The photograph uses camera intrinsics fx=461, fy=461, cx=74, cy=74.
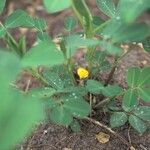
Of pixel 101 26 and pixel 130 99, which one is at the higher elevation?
pixel 101 26

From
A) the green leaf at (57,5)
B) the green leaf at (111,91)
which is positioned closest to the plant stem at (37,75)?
the green leaf at (111,91)

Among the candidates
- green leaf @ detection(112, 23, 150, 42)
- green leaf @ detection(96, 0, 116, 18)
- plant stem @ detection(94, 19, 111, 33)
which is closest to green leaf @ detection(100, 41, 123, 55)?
green leaf @ detection(112, 23, 150, 42)

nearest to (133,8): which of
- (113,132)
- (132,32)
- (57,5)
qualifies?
(132,32)

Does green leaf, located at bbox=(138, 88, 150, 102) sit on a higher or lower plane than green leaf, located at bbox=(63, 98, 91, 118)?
higher

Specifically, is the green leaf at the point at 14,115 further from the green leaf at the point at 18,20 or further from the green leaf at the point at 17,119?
the green leaf at the point at 18,20

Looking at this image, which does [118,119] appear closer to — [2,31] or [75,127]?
[75,127]

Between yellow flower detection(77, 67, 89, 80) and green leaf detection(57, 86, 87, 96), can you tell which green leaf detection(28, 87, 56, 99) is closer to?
green leaf detection(57, 86, 87, 96)
